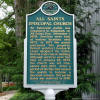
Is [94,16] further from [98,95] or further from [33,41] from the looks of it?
[33,41]

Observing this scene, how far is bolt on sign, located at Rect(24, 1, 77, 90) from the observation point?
6.69 meters

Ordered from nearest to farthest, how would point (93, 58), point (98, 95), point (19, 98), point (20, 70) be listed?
point (19, 98) → point (20, 70) → point (98, 95) → point (93, 58)

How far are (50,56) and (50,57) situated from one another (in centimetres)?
3

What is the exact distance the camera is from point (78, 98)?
8734 mm

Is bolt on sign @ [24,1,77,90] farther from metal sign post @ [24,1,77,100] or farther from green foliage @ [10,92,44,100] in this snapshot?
green foliage @ [10,92,44,100]

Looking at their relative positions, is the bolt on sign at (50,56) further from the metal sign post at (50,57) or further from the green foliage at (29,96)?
the green foliage at (29,96)

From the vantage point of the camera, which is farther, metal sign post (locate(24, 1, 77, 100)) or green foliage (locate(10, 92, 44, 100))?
green foliage (locate(10, 92, 44, 100))

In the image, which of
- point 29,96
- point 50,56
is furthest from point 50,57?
point 29,96

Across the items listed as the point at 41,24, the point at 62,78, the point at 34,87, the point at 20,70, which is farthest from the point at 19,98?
the point at 41,24

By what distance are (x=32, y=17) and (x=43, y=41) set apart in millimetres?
835

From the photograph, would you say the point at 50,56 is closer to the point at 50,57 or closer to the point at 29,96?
the point at 50,57

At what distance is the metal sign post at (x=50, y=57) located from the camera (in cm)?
669

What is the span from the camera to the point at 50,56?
671 centimetres

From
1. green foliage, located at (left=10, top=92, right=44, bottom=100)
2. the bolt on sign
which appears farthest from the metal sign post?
green foliage, located at (left=10, top=92, right=44, bottom=100)
